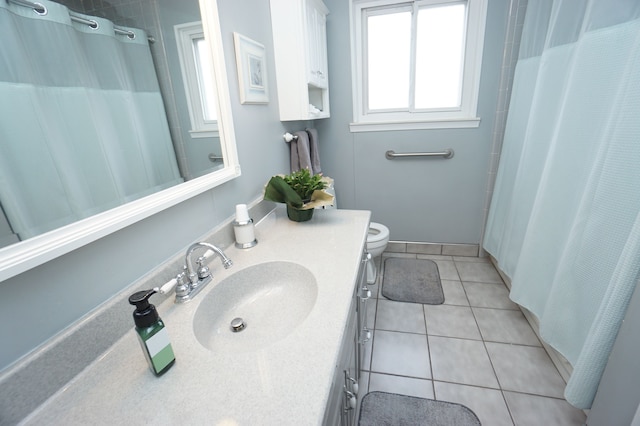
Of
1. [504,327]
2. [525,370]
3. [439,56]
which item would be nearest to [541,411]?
[525,370]

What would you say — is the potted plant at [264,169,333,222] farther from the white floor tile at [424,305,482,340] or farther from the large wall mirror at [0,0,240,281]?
the white floor tile at [424,305,482,340]

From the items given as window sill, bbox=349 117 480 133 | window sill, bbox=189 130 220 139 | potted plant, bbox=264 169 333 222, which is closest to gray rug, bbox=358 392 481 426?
potted plant, bbox=264 169 333 222

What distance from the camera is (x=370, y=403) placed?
1311 mm

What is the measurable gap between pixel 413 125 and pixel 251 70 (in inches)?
55.8

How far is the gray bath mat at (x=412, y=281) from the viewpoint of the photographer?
2010 millimetres

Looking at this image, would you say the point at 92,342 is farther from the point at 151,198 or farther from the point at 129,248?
the point at 151,198

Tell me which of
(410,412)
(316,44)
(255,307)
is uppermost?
(316,44)

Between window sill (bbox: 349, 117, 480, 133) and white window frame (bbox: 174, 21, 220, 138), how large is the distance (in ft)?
4.96

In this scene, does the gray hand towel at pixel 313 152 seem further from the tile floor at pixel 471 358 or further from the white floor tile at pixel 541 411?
the white floor tile at pixel 541 411

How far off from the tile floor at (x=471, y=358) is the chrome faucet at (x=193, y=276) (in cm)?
103

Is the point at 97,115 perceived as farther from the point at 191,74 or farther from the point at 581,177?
the point at 581,177

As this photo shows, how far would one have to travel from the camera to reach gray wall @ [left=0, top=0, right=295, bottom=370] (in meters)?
0.52

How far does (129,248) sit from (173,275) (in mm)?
160

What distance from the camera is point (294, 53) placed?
150cm
